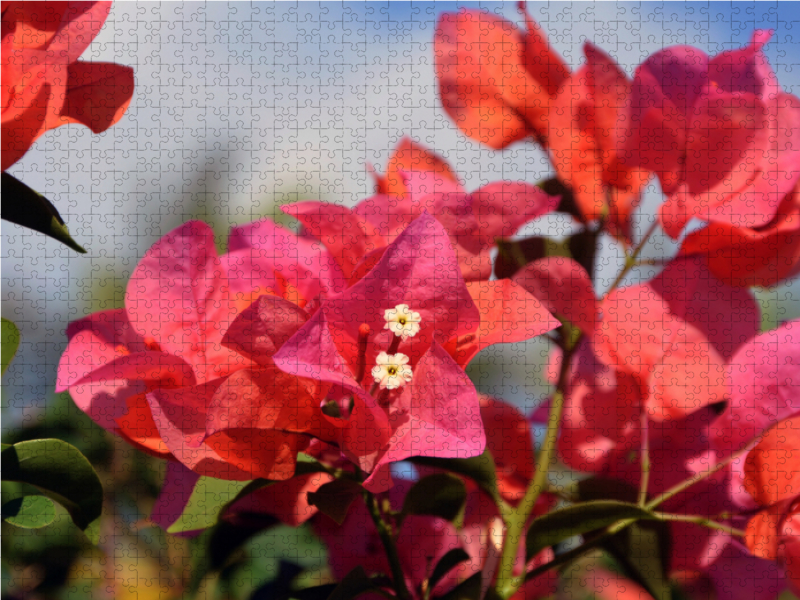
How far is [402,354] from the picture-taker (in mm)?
531

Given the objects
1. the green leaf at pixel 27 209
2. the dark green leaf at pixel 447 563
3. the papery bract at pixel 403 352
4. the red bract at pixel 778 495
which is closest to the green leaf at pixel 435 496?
the dark green leaf at pixel 447 563

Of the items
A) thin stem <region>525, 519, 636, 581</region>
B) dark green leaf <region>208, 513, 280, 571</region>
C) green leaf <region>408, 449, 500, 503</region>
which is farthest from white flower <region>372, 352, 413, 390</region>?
dark green leaf <region>208, 513, 280, 571</region>

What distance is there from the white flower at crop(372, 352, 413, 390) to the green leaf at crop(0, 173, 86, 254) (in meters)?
0.24

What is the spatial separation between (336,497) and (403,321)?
150 millimetres

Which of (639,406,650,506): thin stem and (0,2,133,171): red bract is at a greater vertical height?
(0,2,133,171): red bract

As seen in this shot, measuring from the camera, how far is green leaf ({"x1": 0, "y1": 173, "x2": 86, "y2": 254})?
0.54 m

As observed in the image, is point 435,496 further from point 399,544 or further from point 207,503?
point 207,503

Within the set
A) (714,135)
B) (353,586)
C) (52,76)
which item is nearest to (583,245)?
(714,135)

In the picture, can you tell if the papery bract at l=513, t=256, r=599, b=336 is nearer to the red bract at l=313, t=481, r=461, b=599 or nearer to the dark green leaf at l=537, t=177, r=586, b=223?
the dark green leaf at l=537, t=177, r=586, b=223

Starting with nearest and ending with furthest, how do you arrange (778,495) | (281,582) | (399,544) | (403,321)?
1. (403,321)
2. (778,495)
3. (399,544)
4. (281,582)

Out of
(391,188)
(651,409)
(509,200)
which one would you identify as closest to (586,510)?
(651,409)

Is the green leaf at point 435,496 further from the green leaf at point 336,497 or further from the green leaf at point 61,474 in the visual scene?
the green leaf at point 61,474

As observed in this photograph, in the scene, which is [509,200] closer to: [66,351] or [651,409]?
[651,409]

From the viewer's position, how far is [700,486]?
28.4 inches
